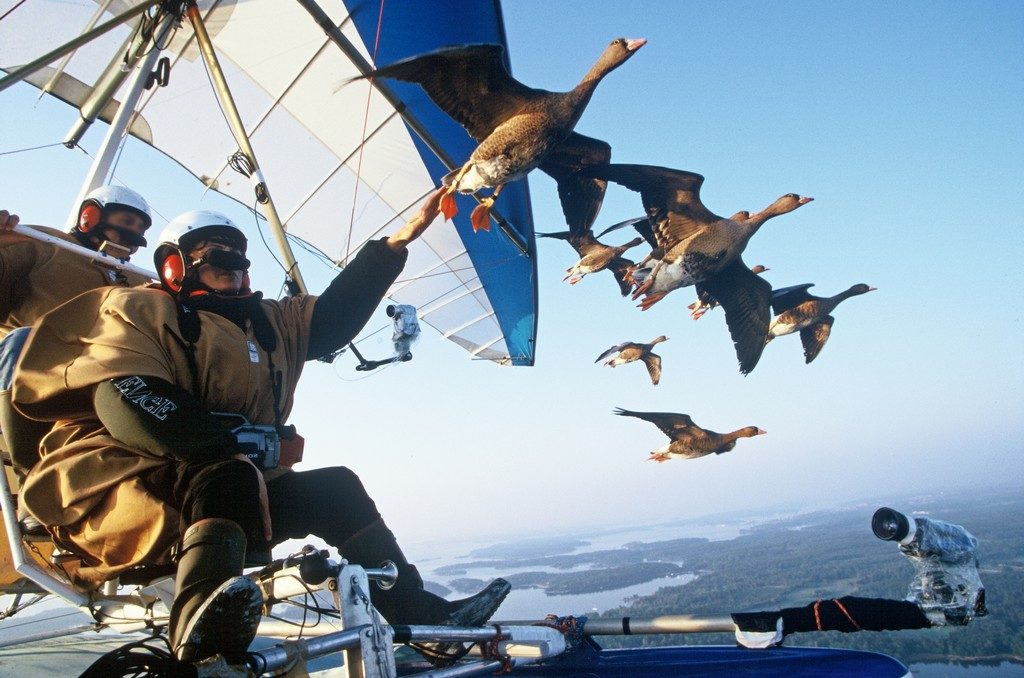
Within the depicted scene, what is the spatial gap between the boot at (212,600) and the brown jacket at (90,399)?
0.36 m

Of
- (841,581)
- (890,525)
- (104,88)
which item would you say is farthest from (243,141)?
(841,581)

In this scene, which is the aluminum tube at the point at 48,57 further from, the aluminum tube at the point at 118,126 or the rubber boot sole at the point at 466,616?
the rubber boot sole at the point at 466,616

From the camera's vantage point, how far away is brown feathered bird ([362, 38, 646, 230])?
13.2 ft

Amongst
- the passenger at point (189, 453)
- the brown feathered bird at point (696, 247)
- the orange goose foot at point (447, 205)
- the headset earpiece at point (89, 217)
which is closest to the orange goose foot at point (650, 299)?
the brown feathered bird at point (696, 247)

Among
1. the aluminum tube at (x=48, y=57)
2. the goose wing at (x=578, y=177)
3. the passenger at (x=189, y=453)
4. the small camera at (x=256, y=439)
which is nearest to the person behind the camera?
the passenger at (x=189, y=453)

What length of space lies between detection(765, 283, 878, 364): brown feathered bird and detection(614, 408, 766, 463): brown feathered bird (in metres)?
1.13

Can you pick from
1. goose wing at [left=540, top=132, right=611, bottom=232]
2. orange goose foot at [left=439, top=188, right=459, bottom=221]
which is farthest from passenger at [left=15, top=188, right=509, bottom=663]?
goose wing at [left=540, top=132, right=611, bottom=232]

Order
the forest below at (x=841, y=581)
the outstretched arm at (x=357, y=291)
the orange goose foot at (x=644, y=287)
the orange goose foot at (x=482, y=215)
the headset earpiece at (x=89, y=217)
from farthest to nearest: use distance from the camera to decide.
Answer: the forest below at (x=841, y=581)
the orange goose foot at (x=644, y=287)
the headset earpiece at (x=89, y=217)
the orange goose foot at (x=482, y=215)
the outstretched arm at (x=357, y=291)

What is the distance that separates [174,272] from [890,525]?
3.66 m

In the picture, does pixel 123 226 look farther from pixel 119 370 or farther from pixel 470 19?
pixel 470 19

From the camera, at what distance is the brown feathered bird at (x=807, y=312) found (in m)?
5.72

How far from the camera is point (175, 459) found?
6.36 feet

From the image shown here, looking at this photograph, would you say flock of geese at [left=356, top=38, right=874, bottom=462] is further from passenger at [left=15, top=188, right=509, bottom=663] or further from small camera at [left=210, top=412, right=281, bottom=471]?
small camera at [left=210, top=412, right=281, bottom=471]

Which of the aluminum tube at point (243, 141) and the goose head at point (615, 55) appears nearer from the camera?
the goose head at point (615, 55)
